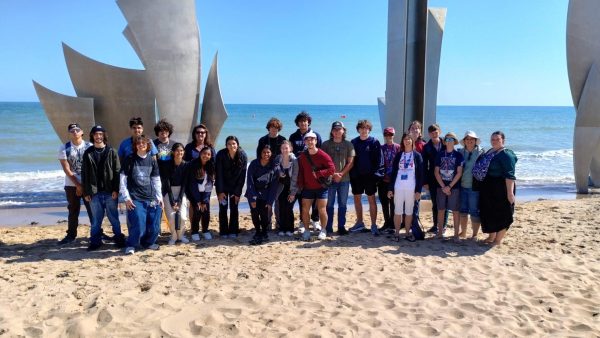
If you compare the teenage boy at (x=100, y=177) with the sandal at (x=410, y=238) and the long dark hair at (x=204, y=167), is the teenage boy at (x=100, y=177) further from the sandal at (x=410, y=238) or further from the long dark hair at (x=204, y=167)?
the sandal at (x=410, y=238)

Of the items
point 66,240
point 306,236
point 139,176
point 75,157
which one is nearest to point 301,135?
point 306,236

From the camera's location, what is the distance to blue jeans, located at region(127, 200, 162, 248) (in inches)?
173

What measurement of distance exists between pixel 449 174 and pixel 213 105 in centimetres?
421

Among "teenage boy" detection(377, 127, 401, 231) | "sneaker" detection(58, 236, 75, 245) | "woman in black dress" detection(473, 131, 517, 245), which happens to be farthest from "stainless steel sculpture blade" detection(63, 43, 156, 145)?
"woman in black dress" detection(473, 131, 517, 245)

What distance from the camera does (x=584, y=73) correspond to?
7.99 m

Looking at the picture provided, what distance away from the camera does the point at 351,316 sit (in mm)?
3068

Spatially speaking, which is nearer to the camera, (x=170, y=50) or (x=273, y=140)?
(x=273, y=140)

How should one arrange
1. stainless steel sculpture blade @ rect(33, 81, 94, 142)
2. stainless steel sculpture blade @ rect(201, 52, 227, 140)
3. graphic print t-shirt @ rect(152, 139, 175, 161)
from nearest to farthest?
graphic print t-shirt @ rect(152, 139, 175, 161), stainless steel sculpture blade @ rect(33, 81, 94, 142), stainless steel sculpture blade @ rect(201, 52, 227, 140)

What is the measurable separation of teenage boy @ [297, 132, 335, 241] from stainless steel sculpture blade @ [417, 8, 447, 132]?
384cm

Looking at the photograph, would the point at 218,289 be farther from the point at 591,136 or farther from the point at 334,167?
the point at 591,136

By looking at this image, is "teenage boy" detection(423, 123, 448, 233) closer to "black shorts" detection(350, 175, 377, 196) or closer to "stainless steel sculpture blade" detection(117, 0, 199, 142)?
"black shorts" detection(350, 175, 377, 196)

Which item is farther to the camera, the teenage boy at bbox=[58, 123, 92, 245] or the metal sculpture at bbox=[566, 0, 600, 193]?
the metal sculpture at bbox=[566, 0, 600, 193]

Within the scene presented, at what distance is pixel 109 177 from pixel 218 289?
1.69 meters

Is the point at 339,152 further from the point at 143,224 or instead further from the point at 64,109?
the point at 64,109
